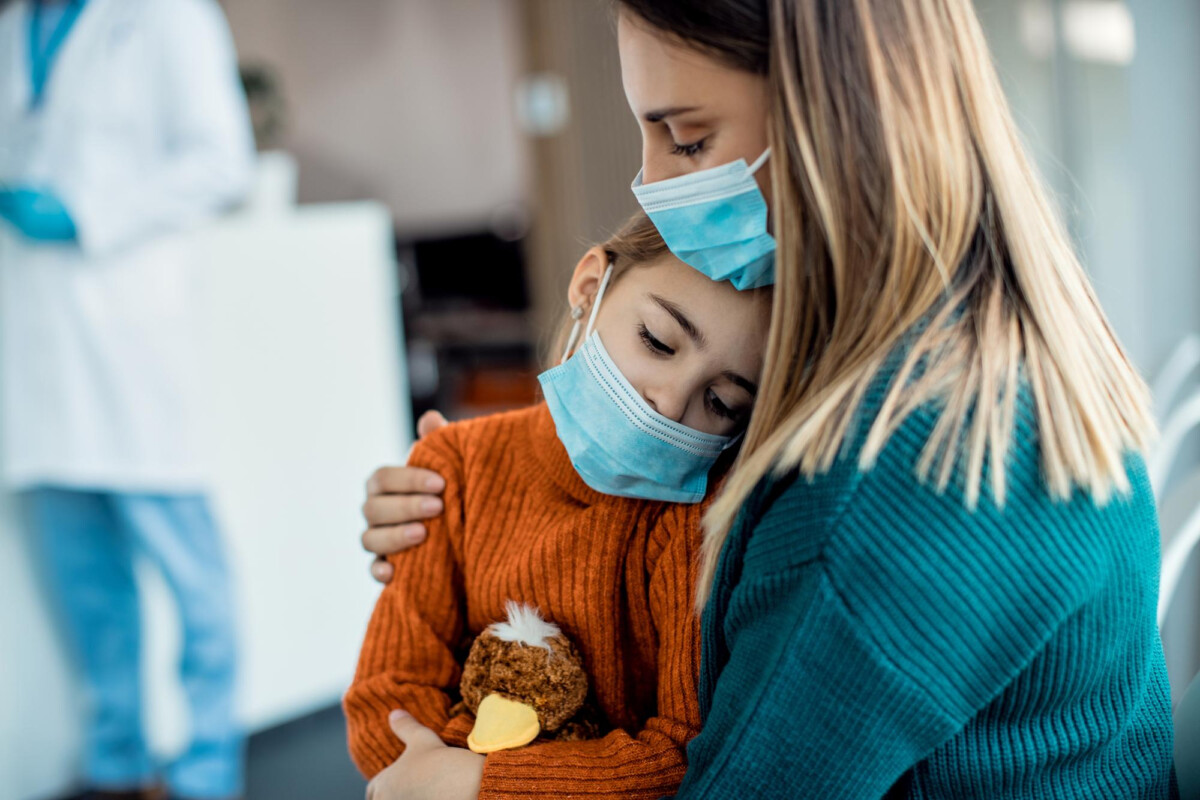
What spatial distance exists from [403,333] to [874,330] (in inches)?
223

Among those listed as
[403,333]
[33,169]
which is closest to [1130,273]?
[33,169]

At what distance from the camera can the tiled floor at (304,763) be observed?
6.93 feet

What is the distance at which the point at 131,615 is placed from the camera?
203 cm

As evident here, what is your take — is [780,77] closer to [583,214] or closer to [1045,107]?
[1045,107]

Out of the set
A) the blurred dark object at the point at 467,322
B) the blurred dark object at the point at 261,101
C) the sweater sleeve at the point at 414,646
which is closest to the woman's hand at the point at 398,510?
the sweater sleeve at the point at 414,646

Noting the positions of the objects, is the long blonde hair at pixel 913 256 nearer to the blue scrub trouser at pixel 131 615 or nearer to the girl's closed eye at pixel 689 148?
the girl's closed eye at pixel 689 148

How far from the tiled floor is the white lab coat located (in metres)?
0.69

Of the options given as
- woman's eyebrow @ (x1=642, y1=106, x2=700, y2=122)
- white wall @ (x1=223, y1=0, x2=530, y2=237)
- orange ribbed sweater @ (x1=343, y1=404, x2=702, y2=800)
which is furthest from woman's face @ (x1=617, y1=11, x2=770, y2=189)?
white wall @ (x1=223, y1=0, x2=530, y2=237)

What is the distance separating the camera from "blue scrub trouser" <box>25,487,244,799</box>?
1973 mm

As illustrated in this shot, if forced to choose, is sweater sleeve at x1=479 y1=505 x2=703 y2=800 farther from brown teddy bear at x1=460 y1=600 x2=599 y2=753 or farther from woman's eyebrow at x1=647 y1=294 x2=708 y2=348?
woman's eyebrow at x1=647 y1=294 x2=708 y2=348

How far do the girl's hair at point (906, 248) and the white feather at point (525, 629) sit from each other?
23 cm

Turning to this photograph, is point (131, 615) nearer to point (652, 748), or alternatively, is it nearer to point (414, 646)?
point (414, 646)

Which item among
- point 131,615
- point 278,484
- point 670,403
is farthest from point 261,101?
point 670,403

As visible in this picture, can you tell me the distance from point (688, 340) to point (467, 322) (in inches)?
217
